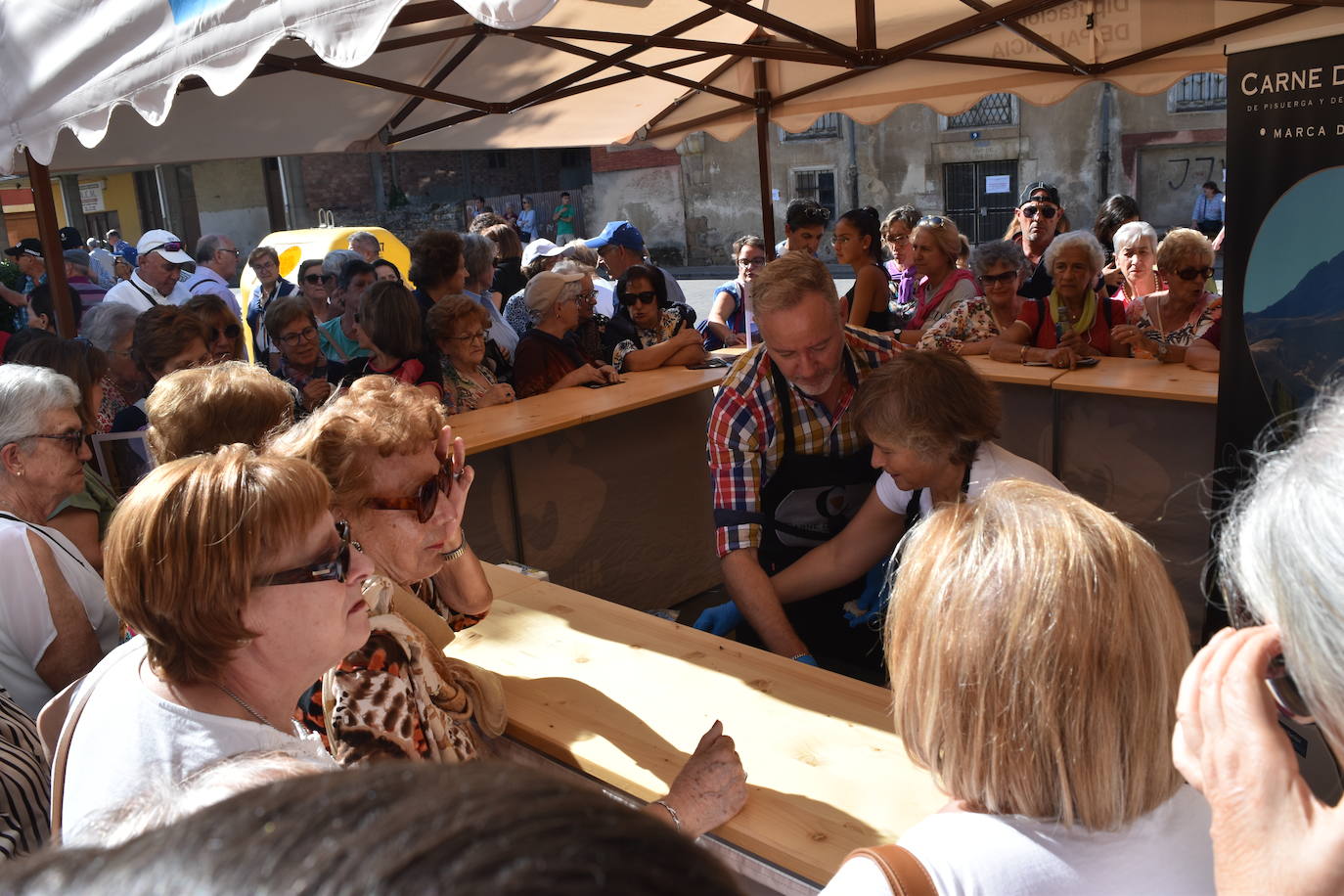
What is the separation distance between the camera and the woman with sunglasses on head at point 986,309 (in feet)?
19.0

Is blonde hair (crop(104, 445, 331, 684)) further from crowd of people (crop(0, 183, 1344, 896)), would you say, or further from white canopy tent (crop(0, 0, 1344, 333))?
white canopy tent (crop(0, 0, 1344, 333))

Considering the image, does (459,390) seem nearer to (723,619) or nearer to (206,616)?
(723,619)

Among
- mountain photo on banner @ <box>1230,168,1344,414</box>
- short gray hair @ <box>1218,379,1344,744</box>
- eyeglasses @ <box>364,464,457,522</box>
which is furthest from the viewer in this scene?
mountain photo on banner @ <box>1230,168,1344,414</box>

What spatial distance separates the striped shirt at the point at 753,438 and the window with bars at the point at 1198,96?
866 inches

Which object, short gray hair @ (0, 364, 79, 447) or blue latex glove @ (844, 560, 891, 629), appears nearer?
short gray hair @ (0, 364, 79, 447)

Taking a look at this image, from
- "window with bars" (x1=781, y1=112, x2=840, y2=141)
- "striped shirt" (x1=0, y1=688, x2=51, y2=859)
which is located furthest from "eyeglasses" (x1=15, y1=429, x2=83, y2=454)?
"window with bars" (x1=781, y1=112, x2=840, y2=141)

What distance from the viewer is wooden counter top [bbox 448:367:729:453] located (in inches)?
173

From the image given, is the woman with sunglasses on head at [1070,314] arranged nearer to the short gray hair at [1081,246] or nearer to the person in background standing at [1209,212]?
the short gray hair at [1081,246]

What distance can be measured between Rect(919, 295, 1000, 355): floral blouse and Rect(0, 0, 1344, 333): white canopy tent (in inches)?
44.8

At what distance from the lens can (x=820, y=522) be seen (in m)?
3.30

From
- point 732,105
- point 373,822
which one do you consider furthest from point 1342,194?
point 732,105

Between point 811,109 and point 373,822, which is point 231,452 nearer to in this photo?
point 373,822

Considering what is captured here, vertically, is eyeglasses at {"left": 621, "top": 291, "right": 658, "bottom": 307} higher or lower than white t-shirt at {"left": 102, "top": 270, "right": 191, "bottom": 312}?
lower

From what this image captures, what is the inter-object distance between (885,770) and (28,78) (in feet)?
11.0
